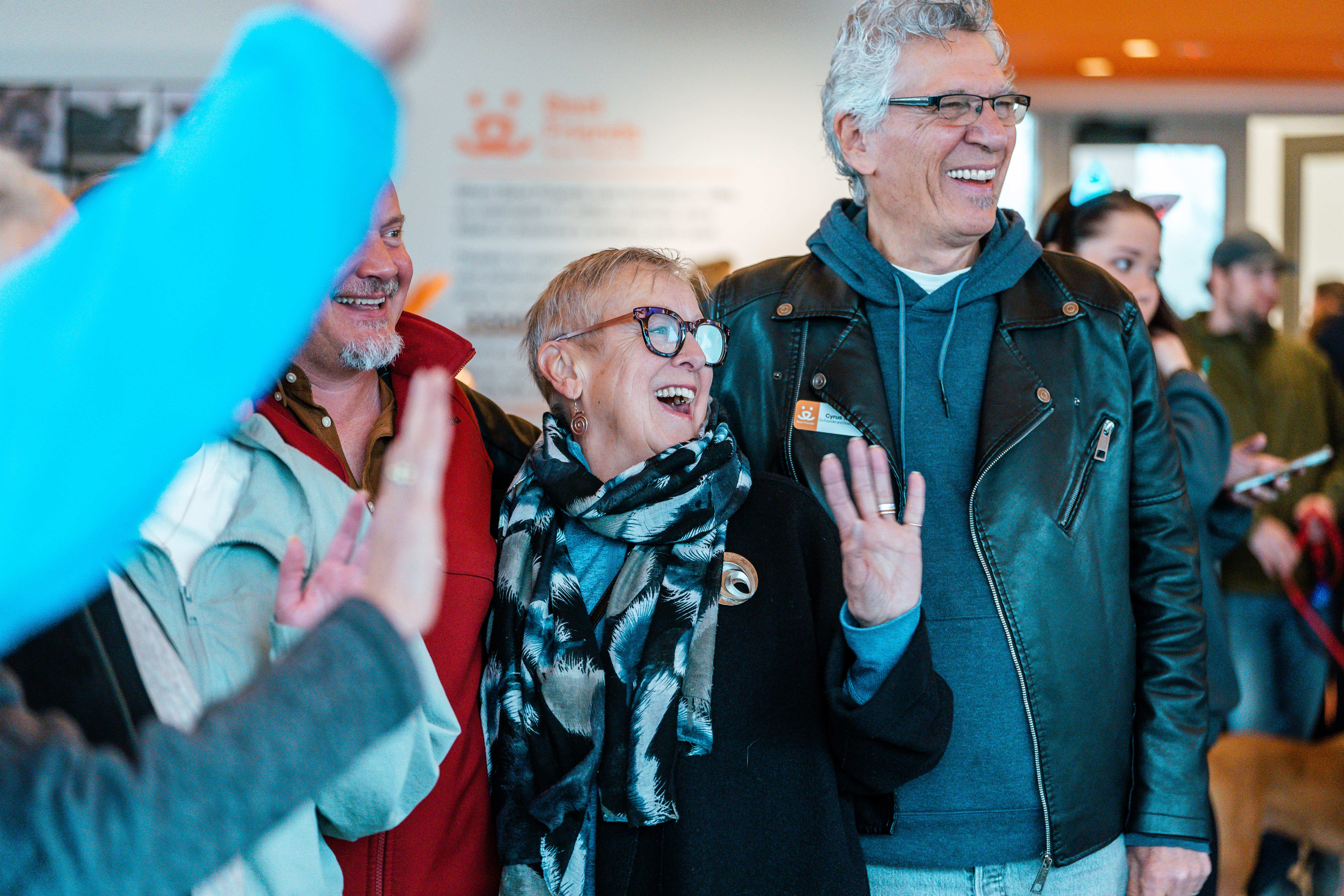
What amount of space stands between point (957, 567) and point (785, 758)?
0.42m

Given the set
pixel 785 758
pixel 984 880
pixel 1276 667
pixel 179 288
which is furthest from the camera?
pixel 1276 667

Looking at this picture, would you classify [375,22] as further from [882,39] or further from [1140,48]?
[1140,48]

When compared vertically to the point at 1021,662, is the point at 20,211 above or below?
above

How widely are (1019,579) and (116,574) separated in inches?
48.9

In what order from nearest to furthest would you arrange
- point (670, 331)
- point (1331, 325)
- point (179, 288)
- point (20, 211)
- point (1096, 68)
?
1. point (179, 288)
2. point (20, 211)
3. point (670, 331)
4. point (1331, 325)
5. point (1096, 68)

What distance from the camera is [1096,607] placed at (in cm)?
179

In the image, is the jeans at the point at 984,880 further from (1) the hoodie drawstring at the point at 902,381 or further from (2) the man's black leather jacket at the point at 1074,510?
(1) the hoodie drawstring at the point at 902,381

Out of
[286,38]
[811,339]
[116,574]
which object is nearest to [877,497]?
[811,339]

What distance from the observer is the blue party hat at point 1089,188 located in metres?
2.89

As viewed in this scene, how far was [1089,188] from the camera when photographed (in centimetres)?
293

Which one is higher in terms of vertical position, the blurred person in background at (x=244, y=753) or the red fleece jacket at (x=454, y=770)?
the blurred person in background at (x=244, y=753)

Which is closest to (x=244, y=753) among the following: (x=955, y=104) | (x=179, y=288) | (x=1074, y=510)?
(x=179, y=288)

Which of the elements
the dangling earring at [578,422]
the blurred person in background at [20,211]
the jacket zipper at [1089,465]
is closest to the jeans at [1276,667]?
the jacket zipper at [1089,465]

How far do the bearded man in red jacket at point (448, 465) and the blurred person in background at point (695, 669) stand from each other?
0.05 m
